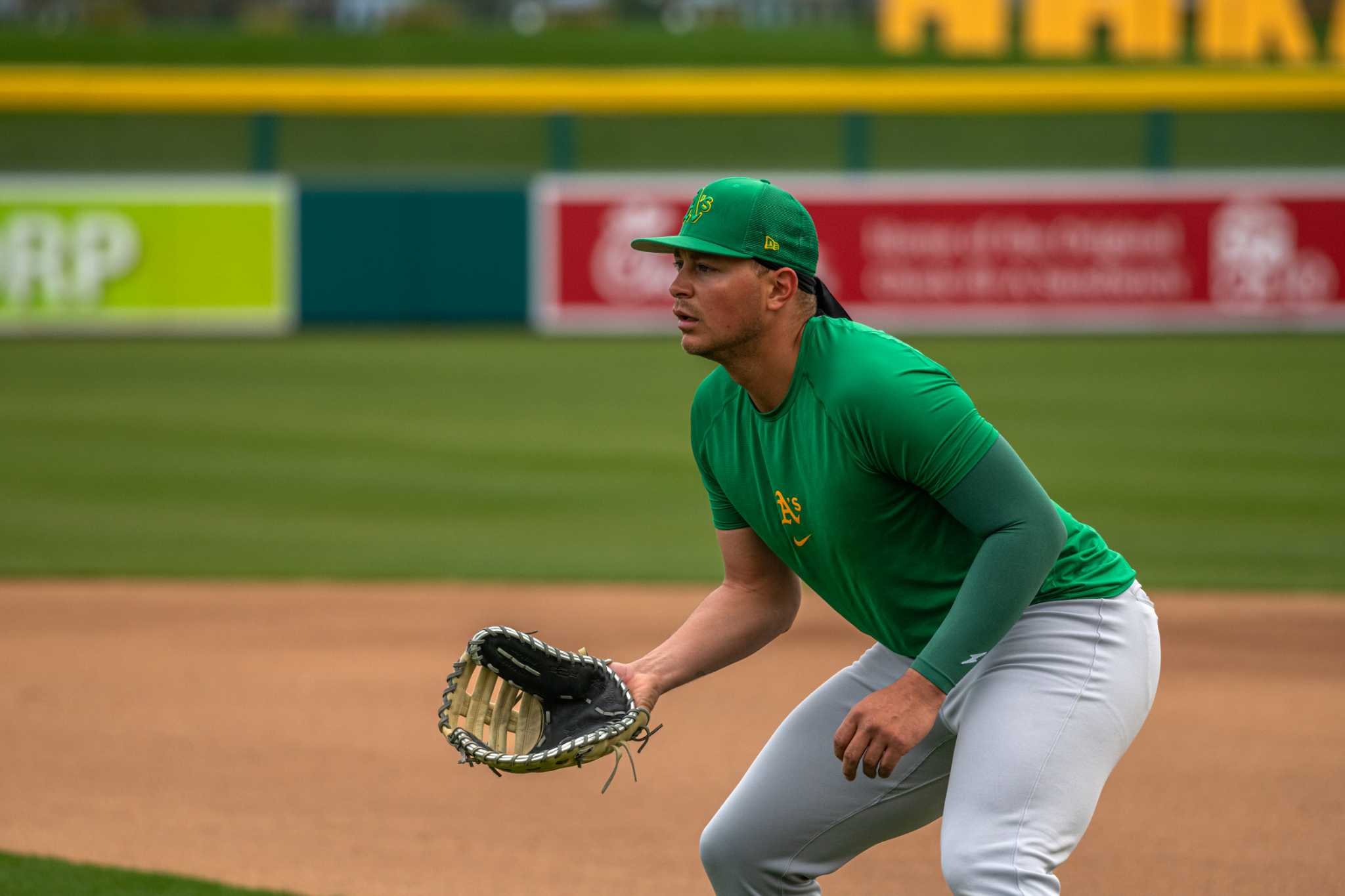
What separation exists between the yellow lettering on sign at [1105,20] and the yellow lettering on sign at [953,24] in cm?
91

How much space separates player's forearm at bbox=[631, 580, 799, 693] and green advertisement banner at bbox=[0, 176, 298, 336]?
55.3 feet

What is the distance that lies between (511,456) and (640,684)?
359 inches

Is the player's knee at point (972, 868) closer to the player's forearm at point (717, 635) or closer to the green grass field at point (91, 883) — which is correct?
the player's forearm at point (717, 635)

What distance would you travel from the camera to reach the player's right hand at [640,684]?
3355 mm

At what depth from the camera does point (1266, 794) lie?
5.37m

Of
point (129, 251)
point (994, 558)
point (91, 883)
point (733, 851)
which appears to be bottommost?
point (91, 883)

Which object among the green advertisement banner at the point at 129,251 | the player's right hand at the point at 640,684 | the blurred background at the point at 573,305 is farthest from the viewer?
the green advertisement banner at the point at 129,251

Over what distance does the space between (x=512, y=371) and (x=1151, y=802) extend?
12.2 metres

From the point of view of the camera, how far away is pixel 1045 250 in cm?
1977

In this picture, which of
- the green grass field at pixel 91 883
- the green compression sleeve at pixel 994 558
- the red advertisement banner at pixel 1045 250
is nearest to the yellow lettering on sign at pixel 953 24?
the red advertisement banner at pixel 1045 250

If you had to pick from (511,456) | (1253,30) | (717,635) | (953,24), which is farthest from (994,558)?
(953,24)

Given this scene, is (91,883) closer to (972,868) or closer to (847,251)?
(972,868)

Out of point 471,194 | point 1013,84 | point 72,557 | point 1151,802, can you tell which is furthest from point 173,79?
point 1151,802

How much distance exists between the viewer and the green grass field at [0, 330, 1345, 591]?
9359 mm
